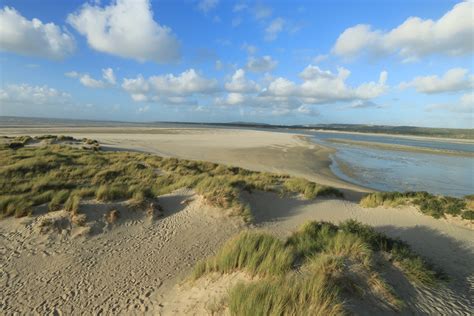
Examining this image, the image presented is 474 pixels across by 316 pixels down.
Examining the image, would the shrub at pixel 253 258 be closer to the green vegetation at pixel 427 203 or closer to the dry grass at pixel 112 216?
the dry grass at pixel 112 216

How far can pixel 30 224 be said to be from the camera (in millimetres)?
7355

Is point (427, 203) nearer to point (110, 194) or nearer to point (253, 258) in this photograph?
point (253, 258)

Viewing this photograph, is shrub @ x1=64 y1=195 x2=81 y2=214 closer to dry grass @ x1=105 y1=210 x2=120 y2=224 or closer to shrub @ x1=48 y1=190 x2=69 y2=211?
shrub @ x1=48 y1=190 x2=69 y2=211

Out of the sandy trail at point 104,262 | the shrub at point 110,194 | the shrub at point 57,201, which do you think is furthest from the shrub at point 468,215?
the shrub at point 57,201

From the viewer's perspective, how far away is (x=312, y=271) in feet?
14.4

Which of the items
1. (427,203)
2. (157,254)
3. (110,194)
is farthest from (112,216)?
(427,203)

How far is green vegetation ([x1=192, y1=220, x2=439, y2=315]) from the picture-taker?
11.9 ft

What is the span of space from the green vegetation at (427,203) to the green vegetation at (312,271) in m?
5.24

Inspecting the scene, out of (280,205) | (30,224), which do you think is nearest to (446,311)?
(280,205)

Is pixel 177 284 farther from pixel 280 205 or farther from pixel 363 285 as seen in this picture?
pixel 280 205

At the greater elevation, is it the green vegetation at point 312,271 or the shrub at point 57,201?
the green vegetation at point 312,271

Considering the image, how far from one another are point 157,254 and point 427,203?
10.2 meters

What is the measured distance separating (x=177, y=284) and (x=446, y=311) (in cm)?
460

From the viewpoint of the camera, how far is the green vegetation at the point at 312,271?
3.63 meters
